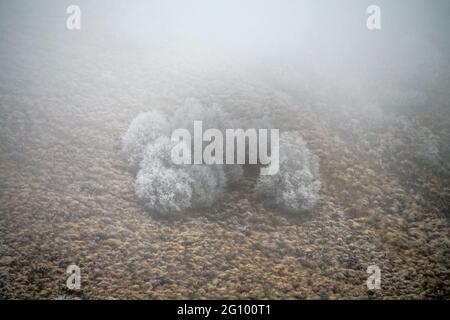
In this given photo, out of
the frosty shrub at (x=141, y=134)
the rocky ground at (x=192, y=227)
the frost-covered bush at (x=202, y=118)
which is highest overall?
the frost-covered bush at (x=202, y=118)

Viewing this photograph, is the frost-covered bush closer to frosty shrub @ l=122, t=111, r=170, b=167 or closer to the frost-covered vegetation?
the frost-covered vegetation

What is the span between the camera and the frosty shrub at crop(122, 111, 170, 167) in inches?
436

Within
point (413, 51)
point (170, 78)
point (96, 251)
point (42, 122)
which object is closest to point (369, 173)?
Answer: point (96, 251)

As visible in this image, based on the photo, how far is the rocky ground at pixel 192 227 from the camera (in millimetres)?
7926

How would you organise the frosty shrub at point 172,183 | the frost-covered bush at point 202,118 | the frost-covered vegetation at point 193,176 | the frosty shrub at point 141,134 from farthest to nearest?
the frost-covered bush at point 202,118 < the frosty shrub at point 141,134 < the frost-covered vegetation at point 193,176 < the frosty shrub at point 172,183

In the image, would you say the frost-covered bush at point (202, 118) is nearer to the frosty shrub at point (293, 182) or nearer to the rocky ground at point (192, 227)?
the rocky ground at point (192, 227)

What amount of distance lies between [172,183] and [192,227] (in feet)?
4.19

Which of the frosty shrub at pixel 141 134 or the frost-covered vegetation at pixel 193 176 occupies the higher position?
the frosty shrub at pixel 141 134

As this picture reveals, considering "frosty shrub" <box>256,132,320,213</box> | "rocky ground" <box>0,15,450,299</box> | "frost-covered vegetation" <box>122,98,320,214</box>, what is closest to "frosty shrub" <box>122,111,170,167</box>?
"frost-covered vegetation" <box>122,98,320,214</box>

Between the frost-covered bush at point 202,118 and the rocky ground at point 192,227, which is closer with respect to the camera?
the rocky ground at point 192,227

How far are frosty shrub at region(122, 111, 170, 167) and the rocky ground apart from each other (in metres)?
0.40

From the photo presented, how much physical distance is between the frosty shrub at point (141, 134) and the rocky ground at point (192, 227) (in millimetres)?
395

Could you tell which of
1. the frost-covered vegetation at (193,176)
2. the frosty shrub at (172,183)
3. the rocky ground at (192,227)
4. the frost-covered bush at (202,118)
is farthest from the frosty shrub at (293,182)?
the frost-covered bush at (202,118)

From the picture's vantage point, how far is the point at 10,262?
779cm
